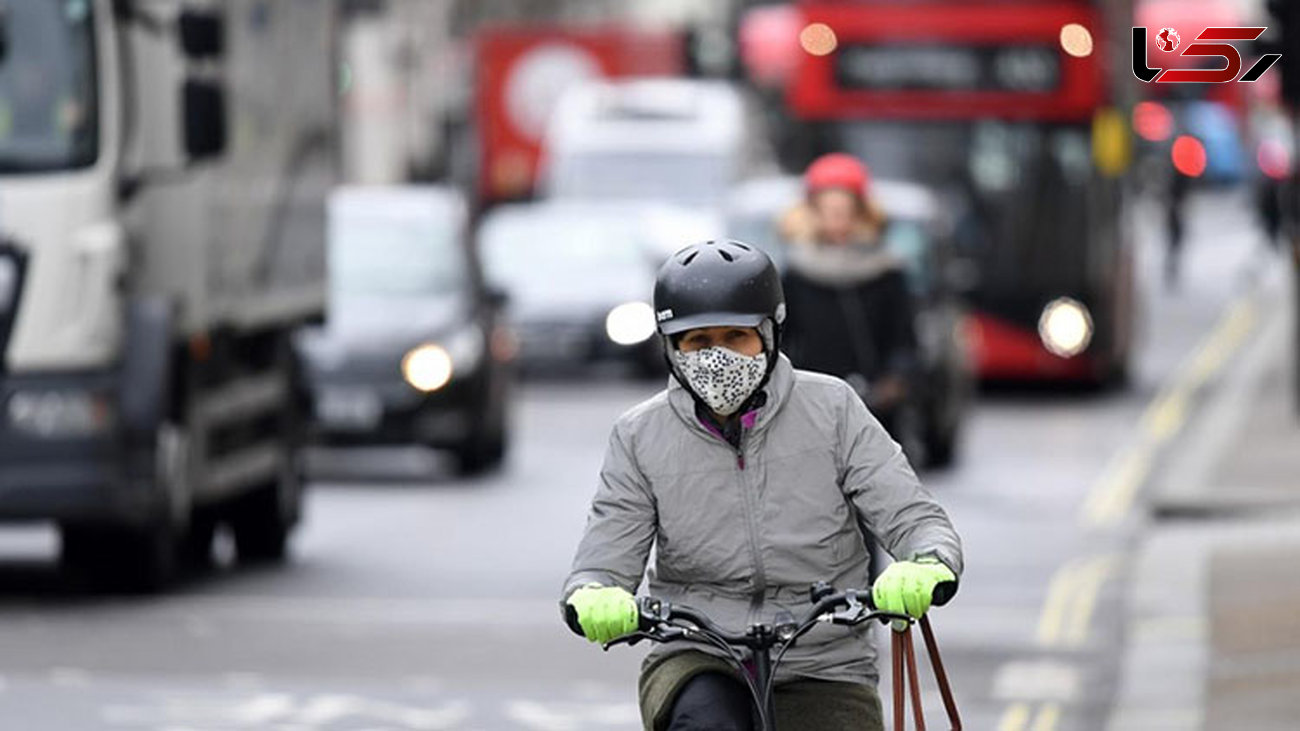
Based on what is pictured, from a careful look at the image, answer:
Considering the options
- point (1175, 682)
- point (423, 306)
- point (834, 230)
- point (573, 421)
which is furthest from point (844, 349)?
point (573, 421)

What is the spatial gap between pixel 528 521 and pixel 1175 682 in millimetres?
7590

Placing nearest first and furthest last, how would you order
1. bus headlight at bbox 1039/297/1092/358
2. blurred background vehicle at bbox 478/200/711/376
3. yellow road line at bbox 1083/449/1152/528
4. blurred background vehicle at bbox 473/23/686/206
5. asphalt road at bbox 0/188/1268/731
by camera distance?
asphalt road at bbox 0/188/1268/731
yellow road line at bbox 1083/449/1152/528
bus headlight at bbox 1039/297/1092/358
blurred background vehicle at bbox 478/200/711/376
blurred background vehicle at bbox 473/23/686/206

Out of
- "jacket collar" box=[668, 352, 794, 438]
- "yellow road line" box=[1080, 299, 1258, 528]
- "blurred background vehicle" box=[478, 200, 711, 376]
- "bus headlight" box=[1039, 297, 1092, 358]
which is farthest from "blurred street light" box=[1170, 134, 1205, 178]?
"jacket collar" box=[668, 352, 794, 438]

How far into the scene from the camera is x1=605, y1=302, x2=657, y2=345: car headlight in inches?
1218

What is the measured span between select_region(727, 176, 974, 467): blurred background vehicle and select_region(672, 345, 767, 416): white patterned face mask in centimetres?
1532

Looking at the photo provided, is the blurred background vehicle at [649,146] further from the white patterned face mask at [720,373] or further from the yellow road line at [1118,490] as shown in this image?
the white patterned face mask at [720,373]

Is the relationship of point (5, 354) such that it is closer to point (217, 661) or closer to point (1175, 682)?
point (217, 661)

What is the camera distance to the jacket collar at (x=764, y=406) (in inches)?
244

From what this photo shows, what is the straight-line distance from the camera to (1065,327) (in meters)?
29.0

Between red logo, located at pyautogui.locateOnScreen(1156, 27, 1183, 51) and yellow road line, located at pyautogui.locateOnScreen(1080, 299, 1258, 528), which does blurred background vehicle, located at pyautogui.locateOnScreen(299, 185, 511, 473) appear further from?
red logo, located at pyautogui.locateOnScreen(1156, 27, 1183, 51)

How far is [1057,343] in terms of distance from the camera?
95.1ft

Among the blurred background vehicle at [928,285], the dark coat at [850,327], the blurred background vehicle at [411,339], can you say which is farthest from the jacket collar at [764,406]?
the blurred background vehicle at [928,285]

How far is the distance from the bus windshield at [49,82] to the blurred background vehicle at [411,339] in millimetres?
6240

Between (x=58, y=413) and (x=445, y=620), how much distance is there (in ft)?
5.79
